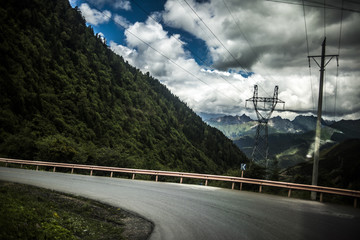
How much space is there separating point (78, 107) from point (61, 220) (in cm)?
9406

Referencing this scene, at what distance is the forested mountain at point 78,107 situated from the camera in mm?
40750

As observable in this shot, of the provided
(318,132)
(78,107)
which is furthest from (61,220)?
(78,107)

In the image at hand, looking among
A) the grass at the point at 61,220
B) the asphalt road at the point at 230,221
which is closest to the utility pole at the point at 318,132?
the asphalt road at the point at 230,221

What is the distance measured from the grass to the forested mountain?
19.9 meters

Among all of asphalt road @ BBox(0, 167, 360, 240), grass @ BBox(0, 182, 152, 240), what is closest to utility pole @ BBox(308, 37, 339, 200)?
asphalt road @ BBox(0, 167, 360, 240)

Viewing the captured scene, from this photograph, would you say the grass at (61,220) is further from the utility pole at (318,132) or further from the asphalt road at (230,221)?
the utility pole at (318,132)

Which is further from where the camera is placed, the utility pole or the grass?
the utility pole

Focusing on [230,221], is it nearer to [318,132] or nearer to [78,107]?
[318,132]

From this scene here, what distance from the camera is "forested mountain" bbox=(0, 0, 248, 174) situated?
4075cm

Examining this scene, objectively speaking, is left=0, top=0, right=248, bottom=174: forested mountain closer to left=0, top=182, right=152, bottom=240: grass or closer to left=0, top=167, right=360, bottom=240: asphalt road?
left=0, top=167, right=360, bottom=240: asphalt road

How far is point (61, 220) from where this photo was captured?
612 centimetres

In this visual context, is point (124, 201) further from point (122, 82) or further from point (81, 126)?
point (122, 82)

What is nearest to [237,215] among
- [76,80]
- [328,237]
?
[328,237]

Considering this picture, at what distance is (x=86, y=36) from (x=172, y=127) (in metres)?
82.0
